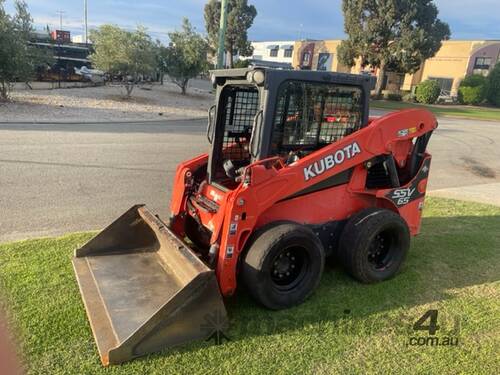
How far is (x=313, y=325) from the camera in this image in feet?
11.8

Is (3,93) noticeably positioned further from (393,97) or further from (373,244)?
(393,97)

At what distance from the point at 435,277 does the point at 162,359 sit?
123 inches

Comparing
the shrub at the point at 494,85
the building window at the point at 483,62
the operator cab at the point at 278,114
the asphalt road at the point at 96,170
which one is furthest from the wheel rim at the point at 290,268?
the building window at the point at 483,62

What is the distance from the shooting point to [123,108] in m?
19.2

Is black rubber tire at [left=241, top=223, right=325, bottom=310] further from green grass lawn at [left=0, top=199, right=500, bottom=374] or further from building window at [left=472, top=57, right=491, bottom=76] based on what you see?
building window at [left=472, top=57, right=491, bottom=76]

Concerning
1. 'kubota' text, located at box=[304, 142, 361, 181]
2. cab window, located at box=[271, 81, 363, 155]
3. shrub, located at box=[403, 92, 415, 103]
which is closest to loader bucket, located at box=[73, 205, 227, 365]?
'kubota' text, located at box=[304, 142, 361, 181]

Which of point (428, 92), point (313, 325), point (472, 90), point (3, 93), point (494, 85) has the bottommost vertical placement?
point (313, 325)

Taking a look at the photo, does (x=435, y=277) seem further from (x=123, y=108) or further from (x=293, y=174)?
(x=123, y=108)

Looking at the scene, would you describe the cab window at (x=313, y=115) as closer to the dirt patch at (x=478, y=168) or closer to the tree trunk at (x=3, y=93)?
the dirt patch at (x=478, y=168)

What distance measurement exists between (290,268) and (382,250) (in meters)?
1.25

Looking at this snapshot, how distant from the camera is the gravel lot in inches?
615

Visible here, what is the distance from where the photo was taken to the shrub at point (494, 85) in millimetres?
40906

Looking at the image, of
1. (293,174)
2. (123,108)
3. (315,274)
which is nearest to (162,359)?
(315,274)

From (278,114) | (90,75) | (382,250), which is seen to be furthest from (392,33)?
(278,114)
